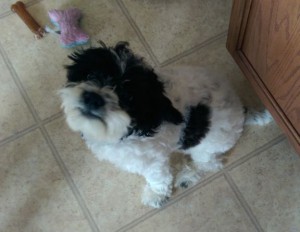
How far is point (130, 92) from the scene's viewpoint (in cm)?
101

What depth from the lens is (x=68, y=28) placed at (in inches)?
66.9

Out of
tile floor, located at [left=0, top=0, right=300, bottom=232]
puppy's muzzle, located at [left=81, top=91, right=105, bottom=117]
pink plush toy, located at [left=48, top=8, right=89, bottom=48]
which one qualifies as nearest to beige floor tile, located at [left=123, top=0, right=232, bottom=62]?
tile floor, located at [left=0, top=0, right=300, bottom=232]

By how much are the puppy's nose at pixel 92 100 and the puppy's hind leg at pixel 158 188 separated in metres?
0.47

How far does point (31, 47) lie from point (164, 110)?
3.08ft

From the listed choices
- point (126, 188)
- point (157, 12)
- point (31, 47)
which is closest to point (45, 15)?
point (31, 47)

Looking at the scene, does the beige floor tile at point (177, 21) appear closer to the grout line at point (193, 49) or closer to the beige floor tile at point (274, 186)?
the grout line at point (193, 49)

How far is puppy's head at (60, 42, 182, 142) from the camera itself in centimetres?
100

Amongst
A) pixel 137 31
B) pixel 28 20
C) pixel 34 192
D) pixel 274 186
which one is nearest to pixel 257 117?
pixel 274 186

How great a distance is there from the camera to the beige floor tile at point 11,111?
65.4 inches

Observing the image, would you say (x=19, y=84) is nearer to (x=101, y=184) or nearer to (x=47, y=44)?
(x=47, y=44)

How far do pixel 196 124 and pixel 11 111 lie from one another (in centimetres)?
82

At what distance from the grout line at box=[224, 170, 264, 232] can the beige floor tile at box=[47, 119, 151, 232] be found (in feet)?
1.07

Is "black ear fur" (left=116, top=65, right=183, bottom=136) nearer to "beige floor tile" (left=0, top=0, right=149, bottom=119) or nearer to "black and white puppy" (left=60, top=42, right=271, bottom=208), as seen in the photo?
"black and white puppy" (left=60, top=42, right=271, bottom=208)

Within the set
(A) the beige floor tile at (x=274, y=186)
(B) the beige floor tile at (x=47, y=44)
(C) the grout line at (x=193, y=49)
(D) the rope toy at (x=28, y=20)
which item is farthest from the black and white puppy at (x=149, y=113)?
(D) the rope toy at (x=28, y=20)
